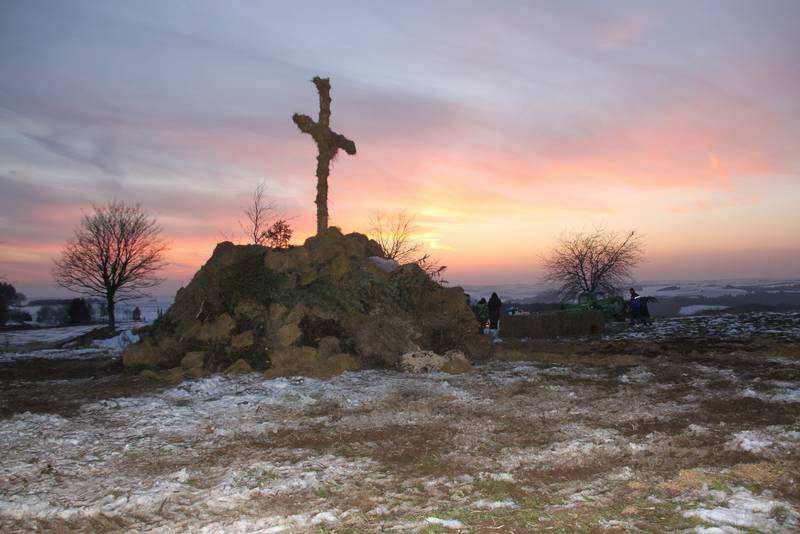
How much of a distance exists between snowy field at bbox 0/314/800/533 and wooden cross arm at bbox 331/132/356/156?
954 cm

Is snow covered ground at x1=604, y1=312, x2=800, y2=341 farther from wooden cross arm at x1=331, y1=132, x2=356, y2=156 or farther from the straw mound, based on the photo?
wooden cross arm at x1=331, y1=132, x2=356, y2=156

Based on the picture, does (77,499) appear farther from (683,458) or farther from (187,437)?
(683,458)

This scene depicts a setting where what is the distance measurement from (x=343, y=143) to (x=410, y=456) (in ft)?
43.5

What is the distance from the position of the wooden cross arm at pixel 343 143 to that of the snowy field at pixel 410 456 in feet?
31.3

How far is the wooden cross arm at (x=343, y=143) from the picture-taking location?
1700 cm

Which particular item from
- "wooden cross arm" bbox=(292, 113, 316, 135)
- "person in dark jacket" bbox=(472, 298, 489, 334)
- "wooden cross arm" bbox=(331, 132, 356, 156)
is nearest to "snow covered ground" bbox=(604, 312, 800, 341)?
"person in dark jacket" bbox=(472, 298, 489, 334)

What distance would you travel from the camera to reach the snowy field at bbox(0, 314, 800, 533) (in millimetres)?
3949

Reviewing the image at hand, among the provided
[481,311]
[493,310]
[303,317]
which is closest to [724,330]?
[493,310]

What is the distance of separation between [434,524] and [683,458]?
9.29ft

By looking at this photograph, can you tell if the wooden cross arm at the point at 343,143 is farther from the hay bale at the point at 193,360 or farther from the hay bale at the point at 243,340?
the hay bale at the point at 193,360

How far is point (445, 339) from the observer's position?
1252 cm

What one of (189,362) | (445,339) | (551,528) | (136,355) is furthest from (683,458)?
(136,355)

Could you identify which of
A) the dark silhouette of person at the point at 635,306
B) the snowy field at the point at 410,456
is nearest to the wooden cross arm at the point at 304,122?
the snowy field at the point at 410,456

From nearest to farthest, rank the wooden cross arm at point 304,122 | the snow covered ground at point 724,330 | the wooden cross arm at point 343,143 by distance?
the wooden cross arm at point 304,122, the wooden cross arm at point 343,143, the snow covered ground at point 724,330
